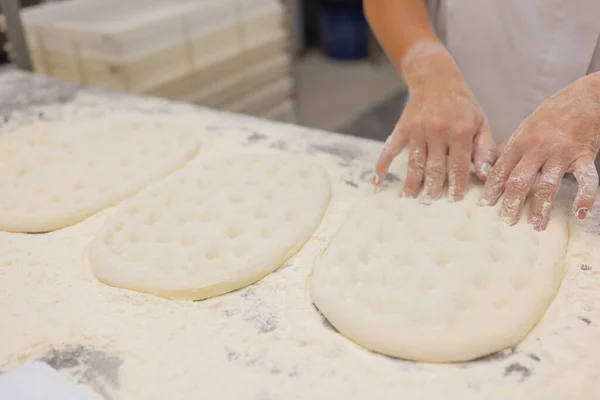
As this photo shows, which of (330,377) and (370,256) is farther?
(370,256)

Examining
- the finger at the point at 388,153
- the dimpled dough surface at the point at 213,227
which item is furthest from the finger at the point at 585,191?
the dimpled dough surface at the point at 213,227

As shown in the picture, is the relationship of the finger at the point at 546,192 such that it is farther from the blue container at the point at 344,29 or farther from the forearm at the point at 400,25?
the blue container at the point at 344,29

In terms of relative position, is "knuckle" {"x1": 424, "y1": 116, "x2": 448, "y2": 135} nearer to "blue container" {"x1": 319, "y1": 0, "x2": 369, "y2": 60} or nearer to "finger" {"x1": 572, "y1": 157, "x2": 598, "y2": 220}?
"finger" {"x1": 572, "y1": 157, "x2": 598, "y2": 220}

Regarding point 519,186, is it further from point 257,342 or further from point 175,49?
point 175,49

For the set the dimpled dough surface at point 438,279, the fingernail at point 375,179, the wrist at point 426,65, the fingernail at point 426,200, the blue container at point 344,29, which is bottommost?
the blue container at point 344,29

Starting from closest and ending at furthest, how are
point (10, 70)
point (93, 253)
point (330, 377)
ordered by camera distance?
point (330, 377), point (93, 253), point (10, 70)

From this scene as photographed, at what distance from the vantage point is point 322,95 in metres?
4.45

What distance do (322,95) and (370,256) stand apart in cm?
365

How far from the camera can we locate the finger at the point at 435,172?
1.07 m

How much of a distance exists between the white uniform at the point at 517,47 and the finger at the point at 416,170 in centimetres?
43

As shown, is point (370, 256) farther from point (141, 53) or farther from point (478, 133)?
point (141, 53)

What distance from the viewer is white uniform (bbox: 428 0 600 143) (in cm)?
124

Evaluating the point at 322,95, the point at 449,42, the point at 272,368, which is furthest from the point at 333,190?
the point at 322,95

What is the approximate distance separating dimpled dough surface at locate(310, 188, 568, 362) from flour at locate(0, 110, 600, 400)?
0.02 meters
